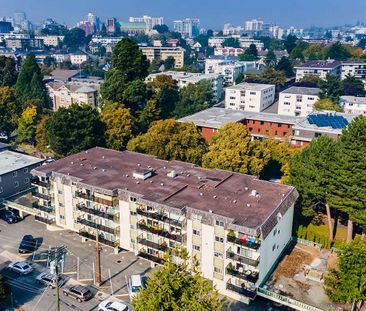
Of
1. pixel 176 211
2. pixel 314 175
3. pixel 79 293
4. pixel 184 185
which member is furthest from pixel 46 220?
pixel 314 175

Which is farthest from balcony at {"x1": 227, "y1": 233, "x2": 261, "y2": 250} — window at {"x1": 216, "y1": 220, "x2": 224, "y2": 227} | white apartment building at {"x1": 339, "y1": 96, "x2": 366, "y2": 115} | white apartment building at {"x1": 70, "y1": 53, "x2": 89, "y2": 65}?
white apartment building at {"x1": 70, "y1": 53, "x2": 89, "y2": 65}

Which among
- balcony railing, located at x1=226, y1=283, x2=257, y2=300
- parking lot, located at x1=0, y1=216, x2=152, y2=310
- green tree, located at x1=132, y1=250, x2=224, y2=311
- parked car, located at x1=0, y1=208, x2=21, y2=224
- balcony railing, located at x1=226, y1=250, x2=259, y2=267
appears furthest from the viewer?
parked car, located at x1=0, y1=208, x2=21, y2=224

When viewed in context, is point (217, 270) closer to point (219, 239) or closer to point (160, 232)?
point (219, 239)

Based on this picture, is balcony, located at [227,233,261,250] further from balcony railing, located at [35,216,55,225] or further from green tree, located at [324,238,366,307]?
balcony railing, located at [35,216,55,225]

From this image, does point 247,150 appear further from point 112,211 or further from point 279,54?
point 279,54

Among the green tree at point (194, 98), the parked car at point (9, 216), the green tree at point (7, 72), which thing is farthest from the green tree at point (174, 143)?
the green tree at point (7, 72)

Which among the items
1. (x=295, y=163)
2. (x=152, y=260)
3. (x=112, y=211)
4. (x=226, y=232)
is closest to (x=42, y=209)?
(x=112, y=211)

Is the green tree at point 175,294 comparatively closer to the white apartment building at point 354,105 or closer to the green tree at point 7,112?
the green tree at point 7,112

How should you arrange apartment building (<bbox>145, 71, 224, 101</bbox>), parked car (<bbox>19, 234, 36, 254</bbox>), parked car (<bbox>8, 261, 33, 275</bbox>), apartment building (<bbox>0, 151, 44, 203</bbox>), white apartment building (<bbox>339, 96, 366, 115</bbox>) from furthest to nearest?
1. apartment building (<bbox>145, 71, 224, 101</bbox>)
2. white apartment building (<bbox>339, 96, 366, 115</bbox>)
3. apartment building (<bbox>0, 151, 44, 203</bbox>)
4. parked car (<bbox>19, 234, 36, 254</bbox>)
5. parked car (<bbox>8, 261, 33, 275</bbox>)
